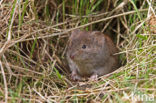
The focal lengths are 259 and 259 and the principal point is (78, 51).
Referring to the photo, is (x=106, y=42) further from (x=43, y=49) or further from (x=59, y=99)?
(x=59, y=99)

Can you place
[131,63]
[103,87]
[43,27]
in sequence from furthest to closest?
[43,27] < [131,63] < [103,87]

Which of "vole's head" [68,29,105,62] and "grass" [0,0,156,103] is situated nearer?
"grass" [0,0,156,103]

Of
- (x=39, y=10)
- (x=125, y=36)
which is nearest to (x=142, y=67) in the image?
(x=125, y=36)

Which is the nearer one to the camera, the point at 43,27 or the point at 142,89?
the point at 142,89

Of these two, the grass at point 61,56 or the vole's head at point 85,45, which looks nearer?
the grass at point 61,56
